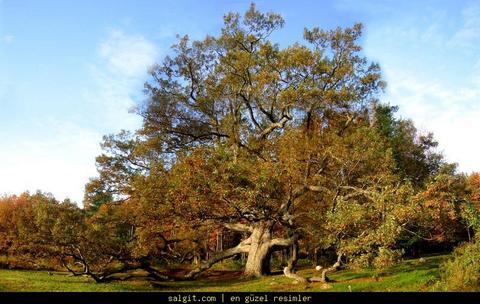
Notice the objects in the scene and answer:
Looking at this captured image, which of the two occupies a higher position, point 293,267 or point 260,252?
point 260,252

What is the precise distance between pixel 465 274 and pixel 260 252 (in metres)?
19.9

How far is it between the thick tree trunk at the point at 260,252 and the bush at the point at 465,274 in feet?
57.8

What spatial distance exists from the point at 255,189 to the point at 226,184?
6.45 feet

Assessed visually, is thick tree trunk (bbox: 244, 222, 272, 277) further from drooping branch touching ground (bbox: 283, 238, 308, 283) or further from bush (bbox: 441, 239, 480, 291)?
bush (bbox: 441, 239, 480, 291)

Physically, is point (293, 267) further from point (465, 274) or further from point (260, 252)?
point (465, 274)

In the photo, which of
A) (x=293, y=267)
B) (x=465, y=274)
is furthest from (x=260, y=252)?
(x=465, y=274)

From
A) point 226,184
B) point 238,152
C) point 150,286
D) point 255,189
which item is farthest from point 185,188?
point 238,152

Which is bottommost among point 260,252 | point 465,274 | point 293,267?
point 293,267

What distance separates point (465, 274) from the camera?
18703 mm

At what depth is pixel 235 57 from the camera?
38594mm

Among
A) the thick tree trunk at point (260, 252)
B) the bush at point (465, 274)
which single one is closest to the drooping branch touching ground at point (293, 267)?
the thick tree trunk at point (260, 252)

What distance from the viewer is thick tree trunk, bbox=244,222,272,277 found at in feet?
117

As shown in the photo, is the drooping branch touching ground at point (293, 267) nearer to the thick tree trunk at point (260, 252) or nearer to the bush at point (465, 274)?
the thick tree trunk at point (260, 252)
